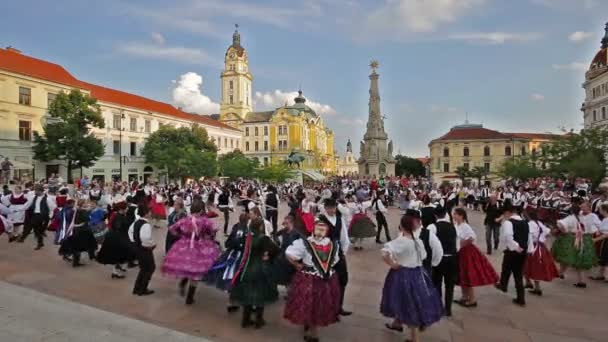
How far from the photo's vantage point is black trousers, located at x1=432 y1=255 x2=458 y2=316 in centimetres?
543

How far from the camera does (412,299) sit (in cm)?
427

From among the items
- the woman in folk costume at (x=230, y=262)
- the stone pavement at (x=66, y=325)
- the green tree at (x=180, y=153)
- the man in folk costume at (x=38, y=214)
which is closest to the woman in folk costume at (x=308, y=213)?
the woman in folk costume at (x=230, y=262)

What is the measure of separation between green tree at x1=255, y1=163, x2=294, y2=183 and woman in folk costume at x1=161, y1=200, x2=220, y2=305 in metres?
39.1

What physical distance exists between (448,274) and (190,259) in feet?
12.6

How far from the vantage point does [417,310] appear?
426 centimetres

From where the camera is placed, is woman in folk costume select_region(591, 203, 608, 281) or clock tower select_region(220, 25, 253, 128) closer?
woman in folk costume select_region(591, 203, 608, 281)

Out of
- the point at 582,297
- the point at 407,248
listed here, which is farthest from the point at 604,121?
the point at 407,248

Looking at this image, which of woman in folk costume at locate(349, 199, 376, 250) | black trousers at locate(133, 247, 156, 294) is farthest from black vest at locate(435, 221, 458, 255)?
woman in folk costume at locate(349, 199, 376, 250)

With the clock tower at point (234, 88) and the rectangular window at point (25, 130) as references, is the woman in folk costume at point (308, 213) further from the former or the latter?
the clock tower at point (234, 88)

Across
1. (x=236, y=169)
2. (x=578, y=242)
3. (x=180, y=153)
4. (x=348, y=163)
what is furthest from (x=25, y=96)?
(x=348, y=163)

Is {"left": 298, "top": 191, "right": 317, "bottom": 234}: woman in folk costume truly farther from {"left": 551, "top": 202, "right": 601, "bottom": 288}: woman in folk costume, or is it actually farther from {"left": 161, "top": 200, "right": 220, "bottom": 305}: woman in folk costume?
{"left": 551, "top": 202, "right": 601, "bottom": 288}: woman in folk costume

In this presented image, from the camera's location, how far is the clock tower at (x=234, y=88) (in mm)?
81688

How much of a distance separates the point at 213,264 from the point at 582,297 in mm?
6345

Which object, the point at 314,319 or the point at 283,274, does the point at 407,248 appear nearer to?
the point at 314,319
